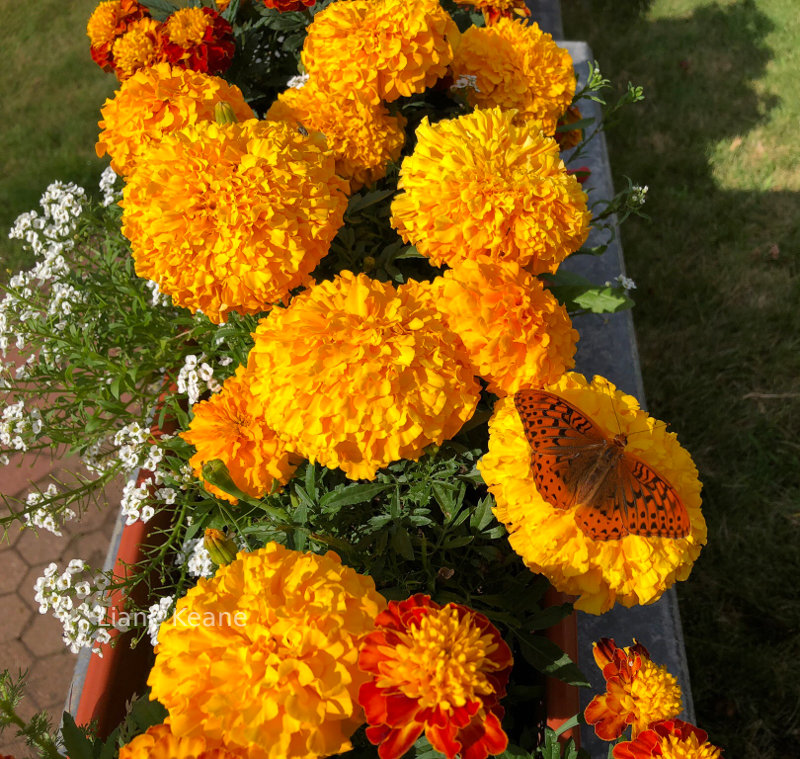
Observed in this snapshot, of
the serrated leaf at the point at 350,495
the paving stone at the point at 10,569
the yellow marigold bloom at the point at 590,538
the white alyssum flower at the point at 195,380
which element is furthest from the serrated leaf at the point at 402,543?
the paving stone at the point at 10,569

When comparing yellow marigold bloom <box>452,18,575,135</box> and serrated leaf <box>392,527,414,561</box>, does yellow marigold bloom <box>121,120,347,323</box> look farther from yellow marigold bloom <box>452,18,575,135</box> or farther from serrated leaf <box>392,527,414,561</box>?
yellow marigold bloom <box>452,18,575,135</box>

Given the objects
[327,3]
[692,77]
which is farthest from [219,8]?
[692,77]

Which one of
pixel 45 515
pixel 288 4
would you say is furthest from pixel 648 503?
pixel 288 4

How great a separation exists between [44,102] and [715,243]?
390cm

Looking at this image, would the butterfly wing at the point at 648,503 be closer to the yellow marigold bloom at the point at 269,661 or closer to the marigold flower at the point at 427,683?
the marigold flower at the point at 427,683

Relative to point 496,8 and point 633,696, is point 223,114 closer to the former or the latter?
point 496,8

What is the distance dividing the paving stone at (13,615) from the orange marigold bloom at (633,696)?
2.17 m

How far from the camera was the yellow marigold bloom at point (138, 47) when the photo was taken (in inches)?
73.9

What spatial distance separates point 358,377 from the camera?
1057 mm

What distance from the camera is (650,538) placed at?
115 centimetres

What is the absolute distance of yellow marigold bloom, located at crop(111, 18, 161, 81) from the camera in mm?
1876

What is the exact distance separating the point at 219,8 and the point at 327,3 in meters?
0.37

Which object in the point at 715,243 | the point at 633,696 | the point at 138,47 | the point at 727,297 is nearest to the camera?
the point at 633,696

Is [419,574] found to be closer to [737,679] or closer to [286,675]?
[286,675]
